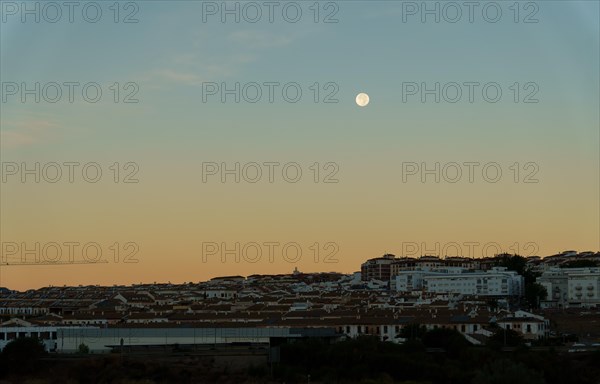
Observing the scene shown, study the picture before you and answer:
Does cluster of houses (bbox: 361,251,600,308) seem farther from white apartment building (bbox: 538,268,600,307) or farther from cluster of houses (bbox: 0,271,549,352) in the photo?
cluster of houses (bbox: 0,271,549,352)

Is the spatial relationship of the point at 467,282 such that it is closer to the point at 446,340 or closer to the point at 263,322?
the point at 263,322

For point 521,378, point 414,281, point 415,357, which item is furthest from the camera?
point 414,281

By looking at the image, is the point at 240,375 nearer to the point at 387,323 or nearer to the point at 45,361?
the point at 45,361

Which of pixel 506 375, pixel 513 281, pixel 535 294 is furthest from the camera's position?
pixel 513 281

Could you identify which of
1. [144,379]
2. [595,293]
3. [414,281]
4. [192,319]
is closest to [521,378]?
[144,379]

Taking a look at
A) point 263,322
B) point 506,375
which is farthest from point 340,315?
point 506,375

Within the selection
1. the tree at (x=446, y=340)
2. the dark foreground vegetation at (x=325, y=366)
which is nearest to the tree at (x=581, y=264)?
the tree at (x=446, y=340)
